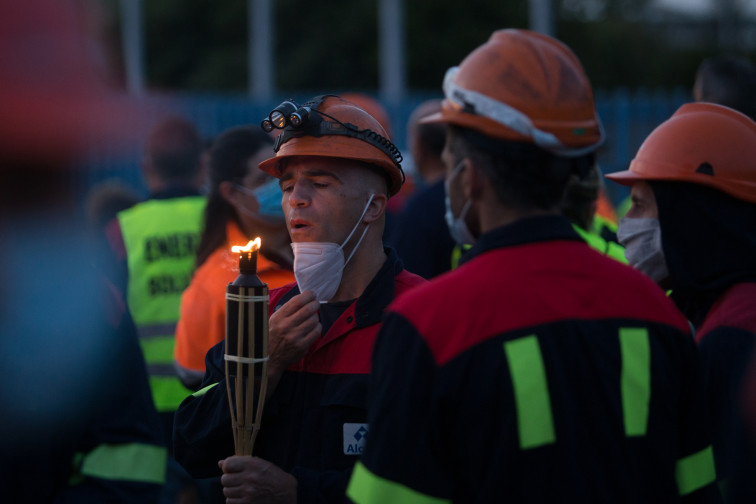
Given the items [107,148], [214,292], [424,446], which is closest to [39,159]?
[107,148]

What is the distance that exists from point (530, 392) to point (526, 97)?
0.66 meters

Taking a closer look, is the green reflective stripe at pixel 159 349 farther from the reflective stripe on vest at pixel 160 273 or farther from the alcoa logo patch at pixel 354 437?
the alcoa logo patch at pixel 354 437

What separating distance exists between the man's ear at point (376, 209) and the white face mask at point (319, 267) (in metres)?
0.12

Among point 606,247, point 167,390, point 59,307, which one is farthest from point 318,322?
point 167,390

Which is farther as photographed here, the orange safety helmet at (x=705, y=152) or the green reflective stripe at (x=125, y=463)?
the orange safety helmet at (x=705, y=152)

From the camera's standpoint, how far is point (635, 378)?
6.53 ft

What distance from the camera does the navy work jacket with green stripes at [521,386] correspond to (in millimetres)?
1854

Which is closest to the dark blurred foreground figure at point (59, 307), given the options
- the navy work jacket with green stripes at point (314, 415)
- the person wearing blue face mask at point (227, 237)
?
the navy work jacket with green stripes at point (314, 415)

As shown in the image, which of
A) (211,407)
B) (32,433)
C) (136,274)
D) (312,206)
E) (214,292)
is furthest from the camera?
(136,274)

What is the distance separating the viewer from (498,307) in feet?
6.23

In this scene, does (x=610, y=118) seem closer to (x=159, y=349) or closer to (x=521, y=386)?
(x=159, y=349)

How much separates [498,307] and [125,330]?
0.94m

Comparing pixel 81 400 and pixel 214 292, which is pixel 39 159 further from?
pixel 214 292

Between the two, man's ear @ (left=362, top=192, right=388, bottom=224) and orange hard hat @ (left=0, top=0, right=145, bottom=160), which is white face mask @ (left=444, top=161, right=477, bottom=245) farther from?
orange hard hat @ (left=0, top=0, right=145, bottom=160)
